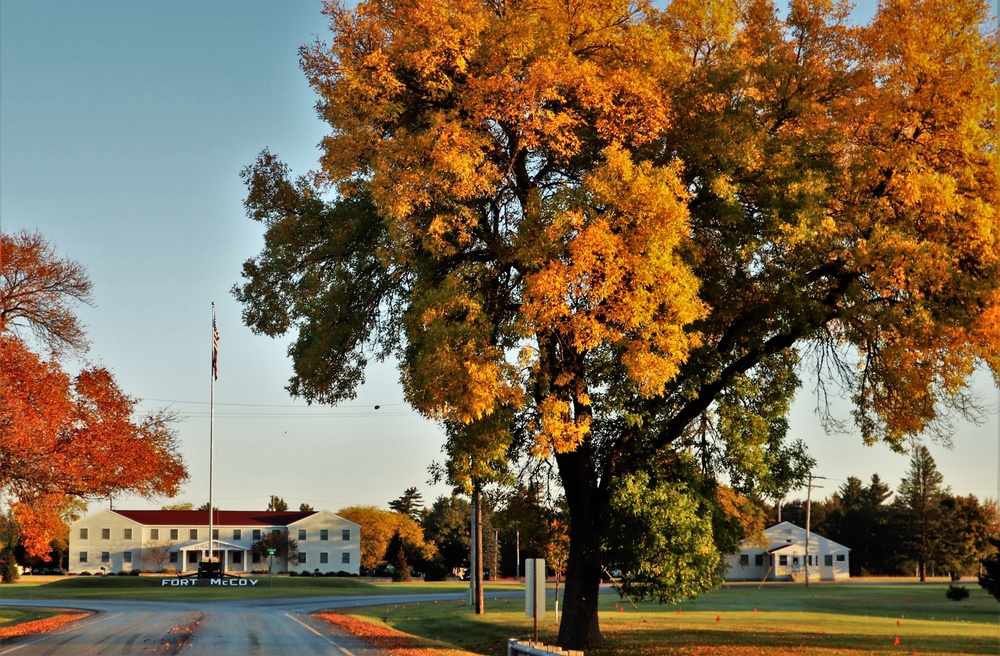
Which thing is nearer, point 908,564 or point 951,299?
point 951,299

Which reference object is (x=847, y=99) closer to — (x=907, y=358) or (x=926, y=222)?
(x=926, y=222)

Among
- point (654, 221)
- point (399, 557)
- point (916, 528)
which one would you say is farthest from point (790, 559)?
point (654, 221)

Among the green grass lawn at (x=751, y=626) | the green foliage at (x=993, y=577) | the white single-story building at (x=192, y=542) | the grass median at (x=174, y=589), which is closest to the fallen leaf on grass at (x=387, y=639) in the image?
the green grass lawn at (x=751, y=626)

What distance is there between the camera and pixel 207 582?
74938 millimetres

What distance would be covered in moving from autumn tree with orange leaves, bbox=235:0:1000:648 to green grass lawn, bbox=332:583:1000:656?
17.9 feet

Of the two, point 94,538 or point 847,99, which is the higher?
point 847,99

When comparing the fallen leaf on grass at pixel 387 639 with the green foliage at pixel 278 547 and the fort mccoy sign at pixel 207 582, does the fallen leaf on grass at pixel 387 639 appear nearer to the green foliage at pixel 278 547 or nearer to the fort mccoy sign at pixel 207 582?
the fort mccoy sign at pixel 207 582

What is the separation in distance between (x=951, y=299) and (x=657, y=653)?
426 inches

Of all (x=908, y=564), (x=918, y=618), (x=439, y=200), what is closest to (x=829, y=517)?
(x=908, y=564)

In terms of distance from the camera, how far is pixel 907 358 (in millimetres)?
21859

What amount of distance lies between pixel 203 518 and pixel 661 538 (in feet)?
326

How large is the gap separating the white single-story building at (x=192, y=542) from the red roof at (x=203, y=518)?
0.11 metres

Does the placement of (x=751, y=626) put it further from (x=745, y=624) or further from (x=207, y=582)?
(x=207, y=582)

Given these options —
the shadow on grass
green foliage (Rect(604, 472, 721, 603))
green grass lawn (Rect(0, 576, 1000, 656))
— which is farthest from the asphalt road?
the shadow on grass
